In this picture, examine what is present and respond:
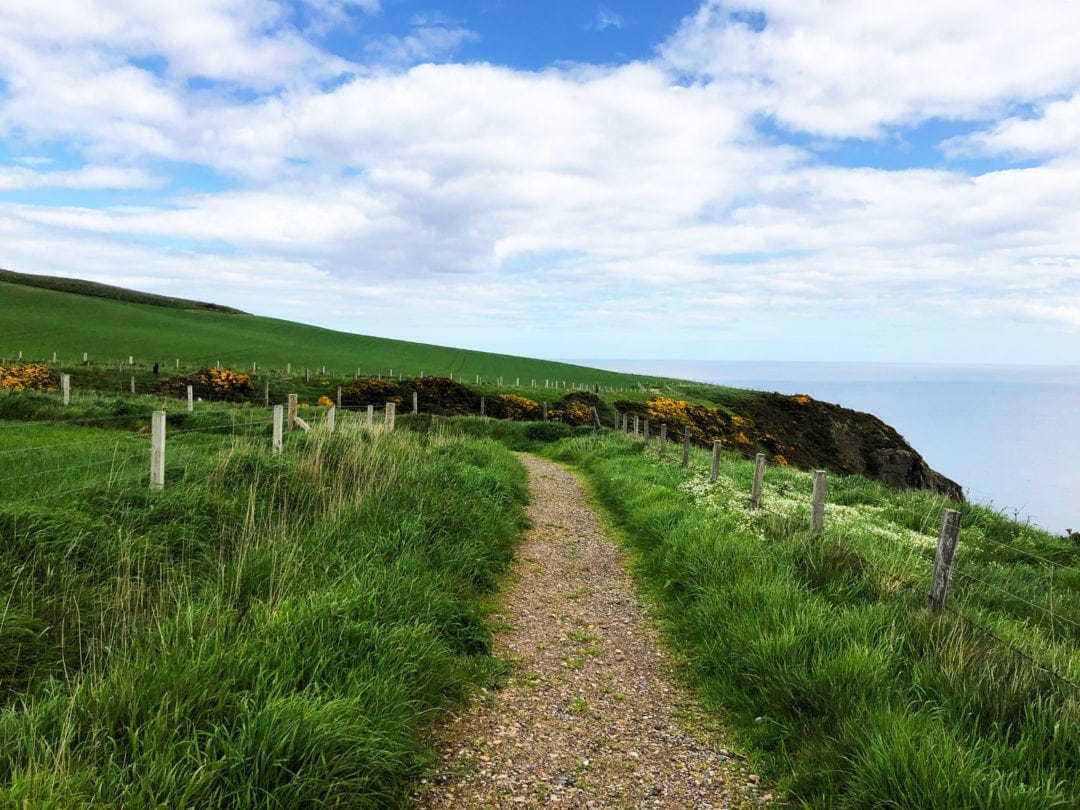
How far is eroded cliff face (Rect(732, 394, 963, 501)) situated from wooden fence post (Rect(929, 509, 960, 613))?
135ft

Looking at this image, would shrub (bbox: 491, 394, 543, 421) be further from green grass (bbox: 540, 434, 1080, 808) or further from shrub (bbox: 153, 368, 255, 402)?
green grass (bbox: 540, 434, 1080, 808)

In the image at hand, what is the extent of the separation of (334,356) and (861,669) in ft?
230

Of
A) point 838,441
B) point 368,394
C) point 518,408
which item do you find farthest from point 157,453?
point 838,441

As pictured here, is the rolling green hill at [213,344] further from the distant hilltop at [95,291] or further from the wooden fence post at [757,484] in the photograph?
the wooden fence post at [757,484]

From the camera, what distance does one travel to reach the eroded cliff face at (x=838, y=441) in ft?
153

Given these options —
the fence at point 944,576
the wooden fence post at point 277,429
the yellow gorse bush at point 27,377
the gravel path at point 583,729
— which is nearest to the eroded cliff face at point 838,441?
the fence at point 944,576

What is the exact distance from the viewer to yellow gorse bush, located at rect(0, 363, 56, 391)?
108ft

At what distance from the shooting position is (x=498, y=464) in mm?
16312

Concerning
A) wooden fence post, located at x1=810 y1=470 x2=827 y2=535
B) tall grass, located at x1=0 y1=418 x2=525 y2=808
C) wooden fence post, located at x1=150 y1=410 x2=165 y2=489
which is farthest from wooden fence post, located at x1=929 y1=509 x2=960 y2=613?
wooden fence post, located at x1=150 y1=410 x2=165 y2=489

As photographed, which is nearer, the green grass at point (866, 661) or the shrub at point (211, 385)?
the green grass at point (866, 661)

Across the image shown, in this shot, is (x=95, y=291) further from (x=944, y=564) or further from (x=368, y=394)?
(x=944, y=564)

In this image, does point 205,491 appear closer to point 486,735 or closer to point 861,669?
point 486,735

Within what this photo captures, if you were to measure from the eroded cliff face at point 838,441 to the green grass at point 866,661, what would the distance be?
127 feet

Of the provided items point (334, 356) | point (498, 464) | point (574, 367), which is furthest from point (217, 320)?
point (498, 464)
